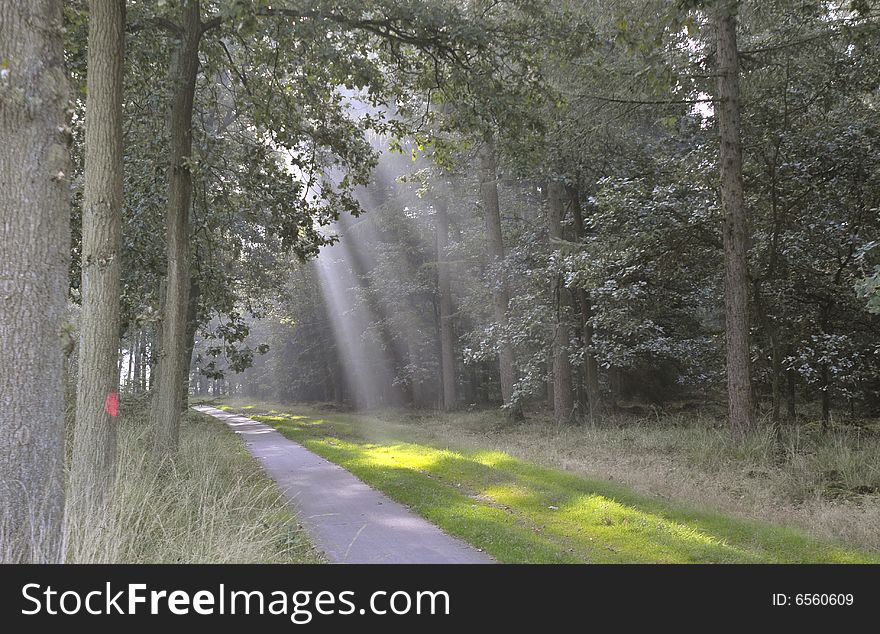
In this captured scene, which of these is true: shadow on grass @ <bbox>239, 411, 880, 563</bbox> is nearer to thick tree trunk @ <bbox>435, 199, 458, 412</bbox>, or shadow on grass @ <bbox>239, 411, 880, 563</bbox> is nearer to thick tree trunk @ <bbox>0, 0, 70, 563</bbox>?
thick tree trunk @ <bbox>0, 0, 70, 563</bbox>

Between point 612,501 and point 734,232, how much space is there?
5.84 m

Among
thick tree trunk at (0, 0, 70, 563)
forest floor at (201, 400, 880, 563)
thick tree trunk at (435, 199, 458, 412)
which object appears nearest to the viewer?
thick tree trunk at (0, 0, 70, 563)

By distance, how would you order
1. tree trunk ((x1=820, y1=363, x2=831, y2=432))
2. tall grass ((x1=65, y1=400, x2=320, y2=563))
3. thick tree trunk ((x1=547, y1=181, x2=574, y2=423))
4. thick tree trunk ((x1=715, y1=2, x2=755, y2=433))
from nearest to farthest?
tall grass ((x1=65, y1=400, x2=320, y2=563)) → thick tree trunk ((x1=715, y1=2, x2=755, y2=433)) → tree trunk ((x1=820, y1=363, x2=831, y2=432)) → thick tree trunk ((x1=547, y1=181, x2=574, y2=423))

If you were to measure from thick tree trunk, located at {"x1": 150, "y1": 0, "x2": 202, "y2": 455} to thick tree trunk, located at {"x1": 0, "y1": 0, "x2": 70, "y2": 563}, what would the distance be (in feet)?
14.2

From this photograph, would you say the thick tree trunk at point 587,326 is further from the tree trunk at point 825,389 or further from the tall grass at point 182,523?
the tall grass at point 182,523

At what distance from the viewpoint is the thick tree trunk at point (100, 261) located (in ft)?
18.8

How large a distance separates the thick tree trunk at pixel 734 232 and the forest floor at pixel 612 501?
950 millimetres

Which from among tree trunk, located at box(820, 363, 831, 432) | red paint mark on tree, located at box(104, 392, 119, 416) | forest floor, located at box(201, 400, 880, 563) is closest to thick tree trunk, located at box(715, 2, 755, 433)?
forest floor, located at box(201, 400, 880, 563)

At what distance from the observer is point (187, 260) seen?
8680 millimetres

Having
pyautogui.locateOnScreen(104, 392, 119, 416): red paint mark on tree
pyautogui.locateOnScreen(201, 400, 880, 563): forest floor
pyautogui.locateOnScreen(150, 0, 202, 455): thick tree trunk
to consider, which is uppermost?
pyautogui.locateOnScreen(150, 0, 202, 455): thick tree trunk

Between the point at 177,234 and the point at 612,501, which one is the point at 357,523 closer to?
the point at 612,501

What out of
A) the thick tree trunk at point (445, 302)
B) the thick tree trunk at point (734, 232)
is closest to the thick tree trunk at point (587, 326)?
the thick tree trunk at point (734, 232)

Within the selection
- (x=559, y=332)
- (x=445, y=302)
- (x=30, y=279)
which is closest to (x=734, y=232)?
(x=559, y=332)

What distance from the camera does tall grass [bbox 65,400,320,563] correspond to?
4.84 metres
